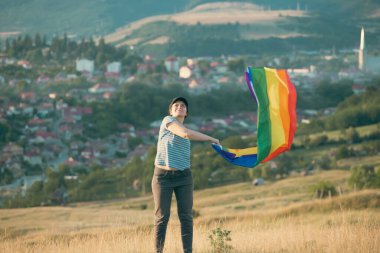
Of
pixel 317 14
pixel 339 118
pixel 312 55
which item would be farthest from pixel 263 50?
pixel 339 118

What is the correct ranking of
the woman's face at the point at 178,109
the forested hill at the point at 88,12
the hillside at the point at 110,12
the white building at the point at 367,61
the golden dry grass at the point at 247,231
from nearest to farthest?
the woman's face at the point at 178,109
the golden dry grass at the point at 247,231
the white building at the point at 367,61
the hillside at the point at 110,12
the forested hill at the point at 88,12

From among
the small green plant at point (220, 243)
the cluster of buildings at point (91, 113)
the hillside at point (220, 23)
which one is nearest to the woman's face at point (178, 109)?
the small green plant at point (220, 243)

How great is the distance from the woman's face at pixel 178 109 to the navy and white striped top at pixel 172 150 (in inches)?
4.0

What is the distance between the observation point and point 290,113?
830 centimetres

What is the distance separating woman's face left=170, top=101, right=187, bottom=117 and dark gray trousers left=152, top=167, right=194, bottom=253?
42 cm

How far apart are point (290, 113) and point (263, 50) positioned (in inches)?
4225

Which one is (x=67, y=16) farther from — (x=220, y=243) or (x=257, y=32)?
(x=220, y=243)

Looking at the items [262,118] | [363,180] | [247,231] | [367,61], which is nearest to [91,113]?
[363,180]

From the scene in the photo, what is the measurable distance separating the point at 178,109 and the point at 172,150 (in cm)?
32

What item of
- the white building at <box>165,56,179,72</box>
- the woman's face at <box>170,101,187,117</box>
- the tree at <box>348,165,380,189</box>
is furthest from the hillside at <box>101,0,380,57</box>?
the woman's face at <box>170,101,187,117</box>

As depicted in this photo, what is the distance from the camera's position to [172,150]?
780 centimetres

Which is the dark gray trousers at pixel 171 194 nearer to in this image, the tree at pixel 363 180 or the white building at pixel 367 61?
the tree at pixel 363 180

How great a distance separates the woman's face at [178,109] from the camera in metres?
7.87

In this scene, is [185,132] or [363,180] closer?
[185,132]
